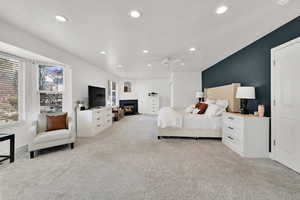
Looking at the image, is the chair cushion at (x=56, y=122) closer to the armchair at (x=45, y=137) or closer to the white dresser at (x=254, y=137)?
the armchair at (x=45, y=137)

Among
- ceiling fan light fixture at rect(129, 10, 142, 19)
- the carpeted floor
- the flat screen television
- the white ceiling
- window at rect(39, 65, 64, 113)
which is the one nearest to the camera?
the carpeted floor

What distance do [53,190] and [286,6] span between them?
3953mm

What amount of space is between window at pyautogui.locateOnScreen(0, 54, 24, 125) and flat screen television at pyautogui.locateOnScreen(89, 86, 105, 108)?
5.61 ft

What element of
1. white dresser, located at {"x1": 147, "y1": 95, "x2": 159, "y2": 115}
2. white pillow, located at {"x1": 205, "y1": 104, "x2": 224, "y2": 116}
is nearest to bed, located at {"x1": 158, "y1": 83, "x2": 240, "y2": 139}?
white pillow, located at {"x1": 205, "y1": 104, "x2": 224, "y2": 116}

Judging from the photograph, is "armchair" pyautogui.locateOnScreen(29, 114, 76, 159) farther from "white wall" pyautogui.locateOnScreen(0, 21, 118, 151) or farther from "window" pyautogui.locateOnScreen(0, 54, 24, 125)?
"window" pyautogui.locateOnScreen(0, 54, 24, 125)

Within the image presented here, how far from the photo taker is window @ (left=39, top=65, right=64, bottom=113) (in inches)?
132

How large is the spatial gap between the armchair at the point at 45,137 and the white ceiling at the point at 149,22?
6.29 ft

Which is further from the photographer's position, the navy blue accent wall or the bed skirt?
the bed skirt

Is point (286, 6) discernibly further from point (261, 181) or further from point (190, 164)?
point (190, 164)

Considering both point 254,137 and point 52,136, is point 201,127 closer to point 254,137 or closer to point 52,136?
point 254,137

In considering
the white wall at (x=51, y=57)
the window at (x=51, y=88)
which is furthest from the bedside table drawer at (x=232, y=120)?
the window at (x=51, y=88)

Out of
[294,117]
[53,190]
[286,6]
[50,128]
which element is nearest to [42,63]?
[50,128]

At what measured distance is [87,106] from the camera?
447cm

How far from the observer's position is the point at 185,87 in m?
6.39
